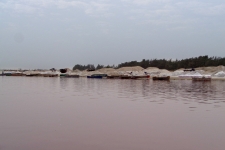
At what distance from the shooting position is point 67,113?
10695 millimetres

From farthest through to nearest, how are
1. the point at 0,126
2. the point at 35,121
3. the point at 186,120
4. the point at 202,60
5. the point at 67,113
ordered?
the point at 202,60
the point at 67,113
the point at 186,120
the point at 35,121
the point at 0,126

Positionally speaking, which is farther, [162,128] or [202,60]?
[202,60]

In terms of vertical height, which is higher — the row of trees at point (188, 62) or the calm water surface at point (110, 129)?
the row of trees at point (188, 62)

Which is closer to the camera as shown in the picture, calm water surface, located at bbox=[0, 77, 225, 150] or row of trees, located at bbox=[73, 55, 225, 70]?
calm water surface, located at bbox=[0, 77, 225, 150]

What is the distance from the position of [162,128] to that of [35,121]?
171 inches

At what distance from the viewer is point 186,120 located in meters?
9.67

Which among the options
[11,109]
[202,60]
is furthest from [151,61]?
[11,109]

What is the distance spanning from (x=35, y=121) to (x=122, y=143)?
377cm

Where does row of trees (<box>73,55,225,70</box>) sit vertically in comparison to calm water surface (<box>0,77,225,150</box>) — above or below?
above

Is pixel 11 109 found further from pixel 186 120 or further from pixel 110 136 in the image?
pixel 186 120

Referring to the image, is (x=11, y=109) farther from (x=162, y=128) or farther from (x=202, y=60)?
(x=202, y=60)

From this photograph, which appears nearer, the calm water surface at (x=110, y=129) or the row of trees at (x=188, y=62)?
the calm water surface at (x=110, y=129)

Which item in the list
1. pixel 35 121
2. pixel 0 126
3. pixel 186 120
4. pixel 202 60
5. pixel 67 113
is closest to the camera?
pixel 0 126

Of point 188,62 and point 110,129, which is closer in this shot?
point 110,129
